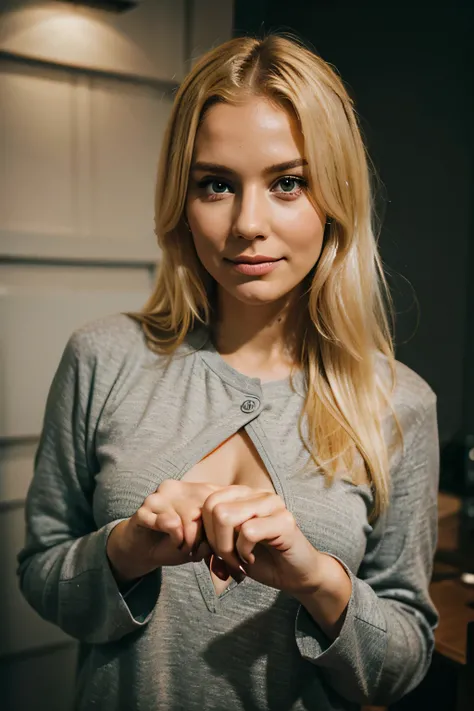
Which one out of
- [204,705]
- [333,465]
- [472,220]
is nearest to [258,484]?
[333,465]

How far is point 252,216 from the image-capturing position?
1.74 ft

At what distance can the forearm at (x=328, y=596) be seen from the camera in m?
0.52

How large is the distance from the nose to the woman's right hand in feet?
0.64

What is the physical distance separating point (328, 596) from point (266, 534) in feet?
0.41

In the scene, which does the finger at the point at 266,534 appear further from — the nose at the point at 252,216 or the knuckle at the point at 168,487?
the nose at the point at 252,216

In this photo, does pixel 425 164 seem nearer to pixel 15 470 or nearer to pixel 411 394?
pixel 411 394

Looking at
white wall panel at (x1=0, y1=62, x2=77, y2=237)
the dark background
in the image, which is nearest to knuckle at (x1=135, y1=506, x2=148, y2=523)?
the dark background

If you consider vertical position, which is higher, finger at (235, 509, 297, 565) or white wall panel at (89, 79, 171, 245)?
white wall panel at (89, 79, 171, 245)

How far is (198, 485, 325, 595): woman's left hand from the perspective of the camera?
44 cm

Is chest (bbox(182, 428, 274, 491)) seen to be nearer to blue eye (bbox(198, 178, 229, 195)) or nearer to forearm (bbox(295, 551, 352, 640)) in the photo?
forearm (bbox(295, 551, 352, 640))

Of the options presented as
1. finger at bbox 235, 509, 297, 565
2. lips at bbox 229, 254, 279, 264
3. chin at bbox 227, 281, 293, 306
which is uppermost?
lips at bbox 229, 254, 279, 264

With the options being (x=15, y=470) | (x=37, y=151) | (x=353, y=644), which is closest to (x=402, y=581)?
(x=353, y=644)

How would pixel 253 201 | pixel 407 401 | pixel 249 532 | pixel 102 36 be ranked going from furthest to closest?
pixel 102 36 < pixel 407 401 < pixel 253 201 < pixel 249 532

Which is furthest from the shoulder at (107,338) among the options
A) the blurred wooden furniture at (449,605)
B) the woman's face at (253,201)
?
the blurred wooden furniture at (449,605)
